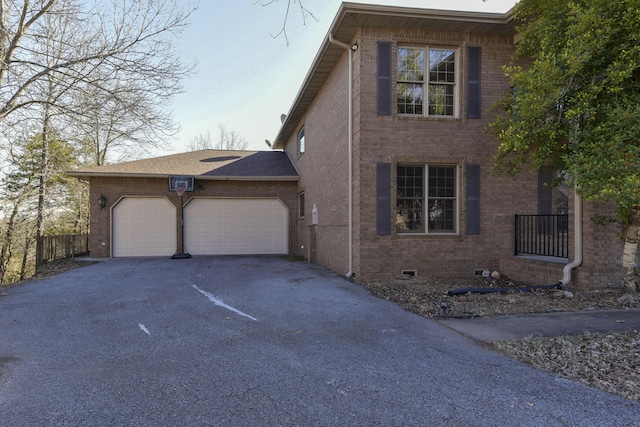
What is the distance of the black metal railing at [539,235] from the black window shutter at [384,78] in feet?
13.3

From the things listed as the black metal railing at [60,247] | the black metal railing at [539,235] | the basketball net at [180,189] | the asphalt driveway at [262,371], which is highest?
the basketball net at [180,189]

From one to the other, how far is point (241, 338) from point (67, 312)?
346 centimetres

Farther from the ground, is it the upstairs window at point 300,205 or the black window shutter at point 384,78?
the black window shutter at point 384,78

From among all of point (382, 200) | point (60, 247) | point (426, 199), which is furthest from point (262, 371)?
point (60, 247)

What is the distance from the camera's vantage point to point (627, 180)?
4.95 metres

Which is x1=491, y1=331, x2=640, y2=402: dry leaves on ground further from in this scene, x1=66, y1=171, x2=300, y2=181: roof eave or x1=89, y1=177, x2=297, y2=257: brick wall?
x1=66, y1=171, x2=300, y2=181: roof eave

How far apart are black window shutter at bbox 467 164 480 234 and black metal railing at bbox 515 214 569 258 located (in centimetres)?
106

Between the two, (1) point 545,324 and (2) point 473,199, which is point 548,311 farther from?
(2) point 473,199

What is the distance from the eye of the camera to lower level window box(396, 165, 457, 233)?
852 centimetres

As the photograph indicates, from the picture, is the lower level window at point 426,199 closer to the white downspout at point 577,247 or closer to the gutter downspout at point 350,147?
the gutter downspout at point 350,147

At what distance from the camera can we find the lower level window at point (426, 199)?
335 inches

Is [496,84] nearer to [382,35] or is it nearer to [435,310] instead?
[382,35]

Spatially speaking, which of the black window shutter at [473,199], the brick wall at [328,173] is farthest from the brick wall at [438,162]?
the brick wall at [328,173]

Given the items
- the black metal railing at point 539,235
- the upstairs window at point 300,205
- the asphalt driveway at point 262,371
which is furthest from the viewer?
the upstairs window at point 300,205
